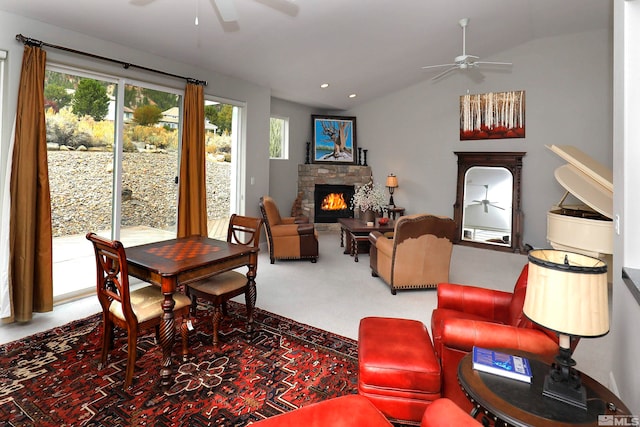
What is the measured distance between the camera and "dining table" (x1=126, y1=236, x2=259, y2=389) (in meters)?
2.40

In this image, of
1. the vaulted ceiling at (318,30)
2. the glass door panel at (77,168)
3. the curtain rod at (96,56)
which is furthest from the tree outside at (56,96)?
the vaulted ceiling at (318,30)

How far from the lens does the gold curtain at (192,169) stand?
4.71 m

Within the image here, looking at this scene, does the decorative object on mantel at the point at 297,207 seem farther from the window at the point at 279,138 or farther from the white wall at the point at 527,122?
the white wall at the point at 527,122

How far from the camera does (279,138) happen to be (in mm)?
7730

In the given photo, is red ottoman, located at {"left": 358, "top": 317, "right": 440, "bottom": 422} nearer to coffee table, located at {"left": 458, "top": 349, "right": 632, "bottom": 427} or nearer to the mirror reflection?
coffee table, located at {"left": 458, "top": 349, "right": 632, "bottom": 427}

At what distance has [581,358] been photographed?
2.84 m

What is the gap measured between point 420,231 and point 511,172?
3575 mm

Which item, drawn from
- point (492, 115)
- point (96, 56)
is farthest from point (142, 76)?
point (492, 115)

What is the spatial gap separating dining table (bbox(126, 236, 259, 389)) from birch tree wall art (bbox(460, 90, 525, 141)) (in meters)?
5.59

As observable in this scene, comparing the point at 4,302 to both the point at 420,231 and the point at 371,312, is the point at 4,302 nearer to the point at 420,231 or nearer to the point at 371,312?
the point at 371,312

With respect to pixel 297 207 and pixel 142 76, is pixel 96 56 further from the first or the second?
pixel 297 207

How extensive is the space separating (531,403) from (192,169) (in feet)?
14.5

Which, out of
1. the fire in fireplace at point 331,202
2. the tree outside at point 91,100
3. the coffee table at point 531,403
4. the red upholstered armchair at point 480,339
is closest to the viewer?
the coffee table at point 531,403

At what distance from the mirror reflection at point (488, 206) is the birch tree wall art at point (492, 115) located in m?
0.66
